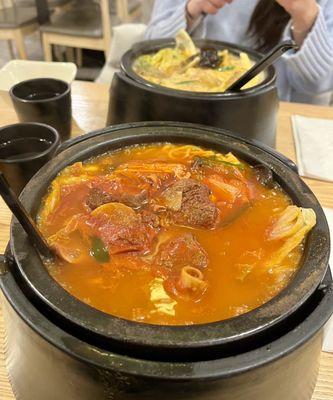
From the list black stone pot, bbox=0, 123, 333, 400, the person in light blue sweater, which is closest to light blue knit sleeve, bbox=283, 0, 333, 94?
the person in light blue sweater

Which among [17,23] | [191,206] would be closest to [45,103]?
[191,206]

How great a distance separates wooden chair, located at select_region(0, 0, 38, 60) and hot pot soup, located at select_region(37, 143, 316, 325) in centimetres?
447

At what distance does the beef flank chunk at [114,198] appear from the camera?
94cm

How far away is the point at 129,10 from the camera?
18.0ft

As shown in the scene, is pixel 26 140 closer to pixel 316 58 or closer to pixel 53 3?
pixel 316 58

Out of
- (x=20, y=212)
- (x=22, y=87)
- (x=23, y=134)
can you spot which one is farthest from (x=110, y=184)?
(x=22, y=87)

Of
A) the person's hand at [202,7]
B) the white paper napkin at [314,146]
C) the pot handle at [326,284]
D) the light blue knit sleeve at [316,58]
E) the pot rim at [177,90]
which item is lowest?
the white paper napkin at [314,146]

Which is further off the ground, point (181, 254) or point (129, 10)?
point (181, 254)

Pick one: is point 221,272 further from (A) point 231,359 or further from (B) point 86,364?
(B) point 86,364

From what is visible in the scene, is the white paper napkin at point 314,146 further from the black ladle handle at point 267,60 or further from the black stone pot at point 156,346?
the black stone pot at point 156,346

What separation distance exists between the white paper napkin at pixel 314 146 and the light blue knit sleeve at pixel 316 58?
0.43m

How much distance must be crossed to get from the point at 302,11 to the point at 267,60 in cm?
116

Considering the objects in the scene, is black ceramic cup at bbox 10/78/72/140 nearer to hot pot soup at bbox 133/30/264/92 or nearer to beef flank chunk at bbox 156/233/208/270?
hot pot soup at bbox 133/30/264/92

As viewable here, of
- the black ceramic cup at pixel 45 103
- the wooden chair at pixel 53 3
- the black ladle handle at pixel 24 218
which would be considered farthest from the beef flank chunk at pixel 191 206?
the wooden chair at pixel 53 3
